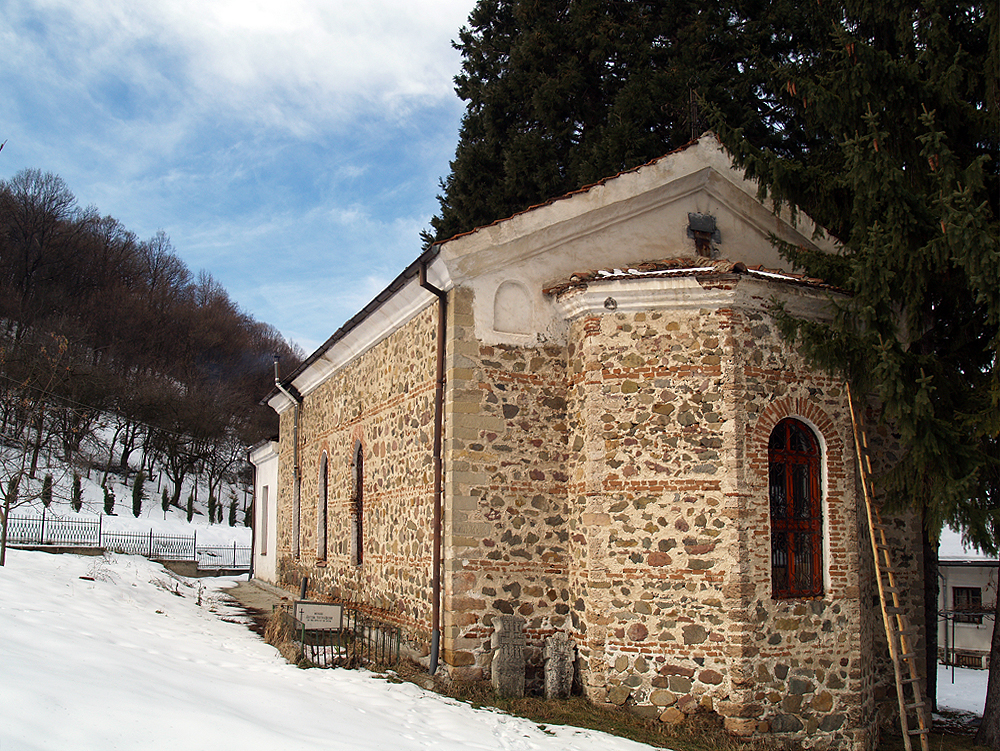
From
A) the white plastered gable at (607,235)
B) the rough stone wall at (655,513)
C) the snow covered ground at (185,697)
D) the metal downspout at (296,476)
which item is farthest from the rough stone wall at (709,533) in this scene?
the metal downspout at (296,476)

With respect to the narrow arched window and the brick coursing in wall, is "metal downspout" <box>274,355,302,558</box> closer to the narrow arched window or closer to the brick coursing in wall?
the narrow arched window

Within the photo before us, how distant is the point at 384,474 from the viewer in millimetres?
11562

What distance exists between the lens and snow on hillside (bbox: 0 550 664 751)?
15.5 feet

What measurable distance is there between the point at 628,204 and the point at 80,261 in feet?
139

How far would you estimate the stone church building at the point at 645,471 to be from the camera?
8352 mm

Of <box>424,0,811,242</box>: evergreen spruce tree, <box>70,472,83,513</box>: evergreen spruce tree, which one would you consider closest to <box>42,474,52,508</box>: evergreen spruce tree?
<box>70,472,83,513</box>: evergreen spruce tree

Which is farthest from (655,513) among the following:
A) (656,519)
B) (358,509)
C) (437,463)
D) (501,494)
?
(358,509)

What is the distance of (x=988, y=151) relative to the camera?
926cm

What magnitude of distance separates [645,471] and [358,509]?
587cm

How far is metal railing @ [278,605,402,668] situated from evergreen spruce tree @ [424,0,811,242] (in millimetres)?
10290

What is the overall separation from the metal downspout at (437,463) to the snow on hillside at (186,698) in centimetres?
72

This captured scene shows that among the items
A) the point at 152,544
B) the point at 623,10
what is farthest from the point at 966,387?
the point at 152,544

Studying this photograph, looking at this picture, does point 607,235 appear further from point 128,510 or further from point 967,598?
point 128,510

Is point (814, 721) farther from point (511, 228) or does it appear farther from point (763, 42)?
point (763, 42)
